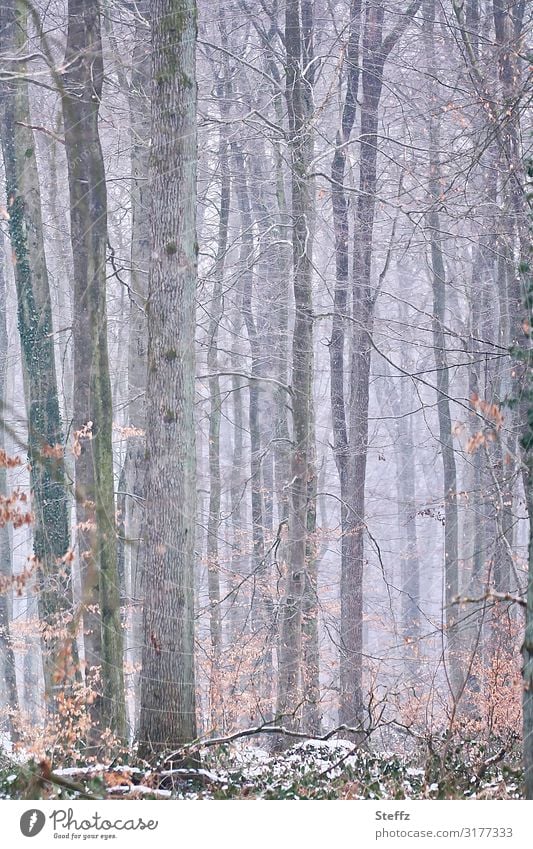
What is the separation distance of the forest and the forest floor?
0.08ft

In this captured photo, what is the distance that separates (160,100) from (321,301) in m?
3.69

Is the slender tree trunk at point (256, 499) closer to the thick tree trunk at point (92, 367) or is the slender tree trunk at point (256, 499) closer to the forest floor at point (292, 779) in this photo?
the thick tree trunk at point (92, 367)

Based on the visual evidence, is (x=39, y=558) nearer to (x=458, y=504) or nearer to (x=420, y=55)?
(x=458, y=504)

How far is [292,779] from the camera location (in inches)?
206

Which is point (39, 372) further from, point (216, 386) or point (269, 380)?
point (216, 386)

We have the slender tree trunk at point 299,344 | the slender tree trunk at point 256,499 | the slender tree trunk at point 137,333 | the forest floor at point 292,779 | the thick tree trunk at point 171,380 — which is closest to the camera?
the forest floor at point 292,779

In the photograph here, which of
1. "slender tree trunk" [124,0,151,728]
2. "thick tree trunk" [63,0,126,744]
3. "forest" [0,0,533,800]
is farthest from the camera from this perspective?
"slender tree trunk" [124,0,151,728]

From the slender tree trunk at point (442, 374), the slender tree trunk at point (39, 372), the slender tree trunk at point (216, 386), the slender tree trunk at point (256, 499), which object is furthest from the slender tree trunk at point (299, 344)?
the slender tree trunk at point (39, 372)

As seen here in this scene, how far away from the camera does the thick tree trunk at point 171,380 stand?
18.5ft
